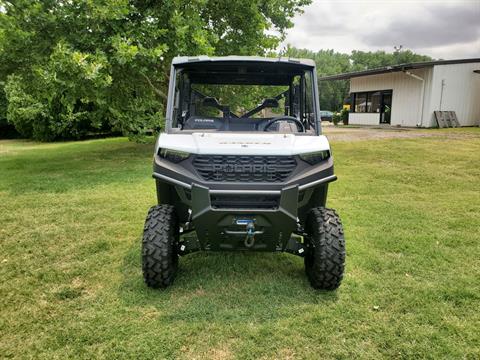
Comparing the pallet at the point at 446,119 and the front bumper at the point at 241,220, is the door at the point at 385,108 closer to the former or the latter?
the pallet at the point at 446,119

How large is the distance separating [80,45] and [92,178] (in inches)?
131

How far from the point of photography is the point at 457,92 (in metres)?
20.3

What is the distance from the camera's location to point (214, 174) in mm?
3104

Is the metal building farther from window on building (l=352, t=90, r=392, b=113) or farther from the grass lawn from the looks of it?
the grass lawn

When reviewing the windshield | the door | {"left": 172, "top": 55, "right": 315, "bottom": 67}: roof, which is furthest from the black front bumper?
the door

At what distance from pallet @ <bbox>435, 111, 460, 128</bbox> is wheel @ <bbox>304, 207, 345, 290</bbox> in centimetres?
1917

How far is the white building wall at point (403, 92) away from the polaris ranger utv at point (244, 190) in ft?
63.0

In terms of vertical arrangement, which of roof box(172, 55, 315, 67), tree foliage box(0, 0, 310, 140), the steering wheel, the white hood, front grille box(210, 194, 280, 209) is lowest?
front grille box(210, 194, 280, 209)

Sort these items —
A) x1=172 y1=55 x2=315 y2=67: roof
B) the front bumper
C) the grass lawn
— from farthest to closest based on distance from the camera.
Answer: x1=172 y1=55 x2=315 y2=67: roof → the front bumper → the grass lawn

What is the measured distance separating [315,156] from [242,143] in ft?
2.00

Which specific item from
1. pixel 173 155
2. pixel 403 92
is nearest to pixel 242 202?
pixel 173 155

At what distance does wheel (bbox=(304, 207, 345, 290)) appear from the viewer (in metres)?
3.27

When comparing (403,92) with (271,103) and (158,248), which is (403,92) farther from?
(158,248)

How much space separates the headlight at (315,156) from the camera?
3.16m
